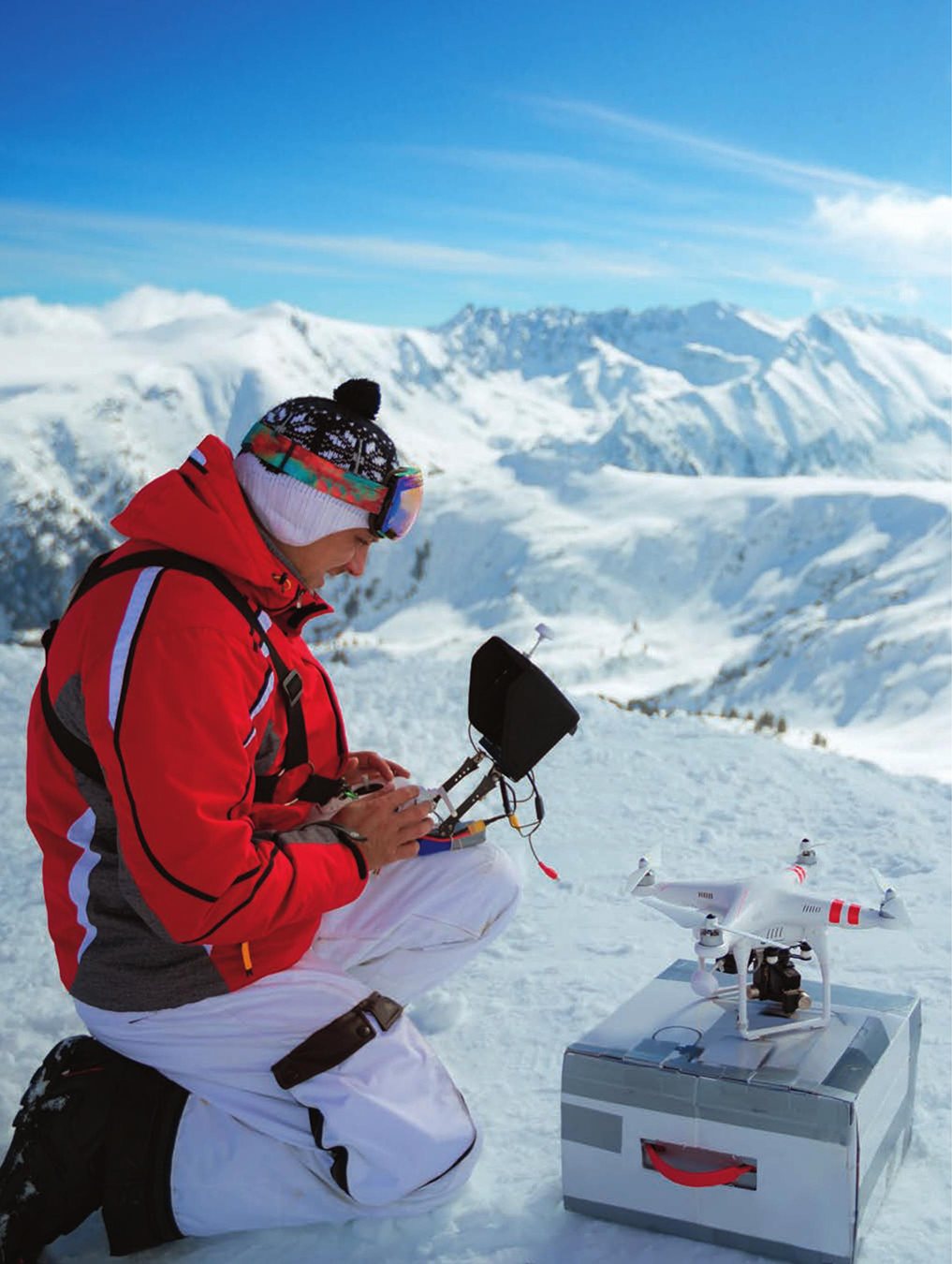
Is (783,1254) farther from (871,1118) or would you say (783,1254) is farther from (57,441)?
(57,441)

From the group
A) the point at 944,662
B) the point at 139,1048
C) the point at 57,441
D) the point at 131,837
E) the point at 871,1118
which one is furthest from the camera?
the point at 57,441

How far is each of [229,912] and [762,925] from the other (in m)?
1.22

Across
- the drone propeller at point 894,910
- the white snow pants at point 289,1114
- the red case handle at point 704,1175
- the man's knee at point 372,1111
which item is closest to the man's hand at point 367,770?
the white snow pants at point 289,1114

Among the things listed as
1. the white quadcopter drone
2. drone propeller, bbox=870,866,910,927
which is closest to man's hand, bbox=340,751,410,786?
the white quadcopter drone

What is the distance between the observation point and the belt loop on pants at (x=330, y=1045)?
97.4 inches

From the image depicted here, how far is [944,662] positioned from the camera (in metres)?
38.3

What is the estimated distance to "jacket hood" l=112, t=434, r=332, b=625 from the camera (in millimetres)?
2361

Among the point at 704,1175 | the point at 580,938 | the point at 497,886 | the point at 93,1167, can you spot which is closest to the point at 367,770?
the point at 497,886

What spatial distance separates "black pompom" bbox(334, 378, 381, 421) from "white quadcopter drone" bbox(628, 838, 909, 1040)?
127cm

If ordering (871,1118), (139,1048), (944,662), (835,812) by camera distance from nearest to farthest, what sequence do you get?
(871,1118) → (139,1048) → (835,812) → (944,662)

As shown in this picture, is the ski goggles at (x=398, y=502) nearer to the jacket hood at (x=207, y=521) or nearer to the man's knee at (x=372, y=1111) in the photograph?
the jacket hood at (x=207, y=521)

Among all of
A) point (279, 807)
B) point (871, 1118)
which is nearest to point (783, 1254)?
point (871, 1118)

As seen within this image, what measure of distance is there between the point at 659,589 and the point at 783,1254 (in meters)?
74.4

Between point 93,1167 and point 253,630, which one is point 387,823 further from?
point 93,1167
